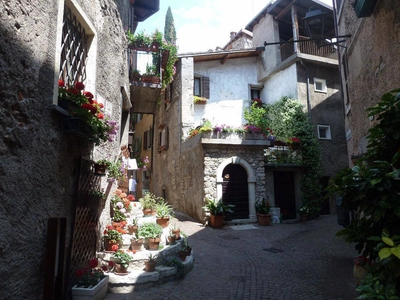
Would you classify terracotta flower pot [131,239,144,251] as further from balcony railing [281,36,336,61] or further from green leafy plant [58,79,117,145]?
balcony railing [281,36,336,61]

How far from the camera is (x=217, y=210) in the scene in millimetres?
9938

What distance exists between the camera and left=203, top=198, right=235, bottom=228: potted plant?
9836 millimetres

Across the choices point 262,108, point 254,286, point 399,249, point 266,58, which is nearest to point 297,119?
point 262,108

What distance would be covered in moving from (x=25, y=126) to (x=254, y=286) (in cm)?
414

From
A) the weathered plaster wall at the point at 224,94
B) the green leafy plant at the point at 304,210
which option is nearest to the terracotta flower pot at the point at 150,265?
the green leafy plant at the point at 304,210

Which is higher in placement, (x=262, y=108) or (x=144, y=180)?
(x=262, y=108)

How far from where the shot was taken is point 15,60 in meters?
2.74

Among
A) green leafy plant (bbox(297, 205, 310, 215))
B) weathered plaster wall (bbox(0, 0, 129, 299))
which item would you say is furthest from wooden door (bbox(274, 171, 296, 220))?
weathered plaster wall (bbox(0, 0, 129, 299))

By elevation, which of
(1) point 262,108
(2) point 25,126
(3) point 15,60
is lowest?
(2) point 25,126

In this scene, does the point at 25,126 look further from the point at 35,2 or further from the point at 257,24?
the point at 257,24

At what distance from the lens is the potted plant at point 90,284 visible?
3.81 metres

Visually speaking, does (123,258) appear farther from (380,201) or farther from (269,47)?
(269,47)

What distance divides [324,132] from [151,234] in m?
10.9

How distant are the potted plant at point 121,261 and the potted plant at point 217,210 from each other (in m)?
5.23
